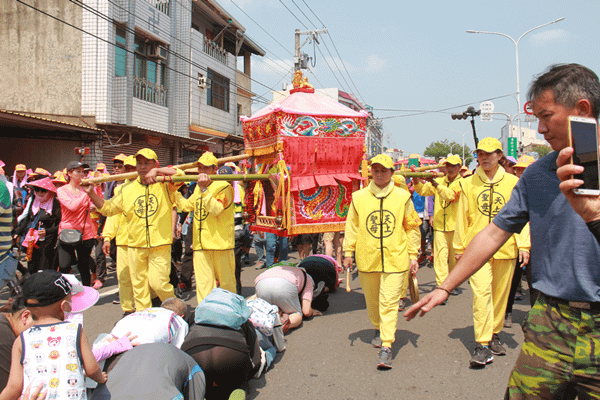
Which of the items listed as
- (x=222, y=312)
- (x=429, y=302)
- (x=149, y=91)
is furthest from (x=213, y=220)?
(x=149, y=91)

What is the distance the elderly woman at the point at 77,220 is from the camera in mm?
6684

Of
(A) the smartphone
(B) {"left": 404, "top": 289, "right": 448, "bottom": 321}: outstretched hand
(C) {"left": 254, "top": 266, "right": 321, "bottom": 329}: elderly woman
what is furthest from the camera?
A: (C) {"left": 254, "top": 266, "right": 321, "bottom": 329}: elderly woman

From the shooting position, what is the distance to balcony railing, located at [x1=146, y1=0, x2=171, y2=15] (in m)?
17.6

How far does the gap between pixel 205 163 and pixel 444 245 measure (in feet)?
12.1

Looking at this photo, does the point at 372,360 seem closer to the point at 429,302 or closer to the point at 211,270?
the point at 211,270

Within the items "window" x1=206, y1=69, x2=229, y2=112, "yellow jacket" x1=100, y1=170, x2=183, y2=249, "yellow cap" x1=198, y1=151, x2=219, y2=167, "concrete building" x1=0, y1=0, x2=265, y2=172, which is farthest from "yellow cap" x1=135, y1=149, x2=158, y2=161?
"window" x1=206, y1=69, x2=229, y2=112

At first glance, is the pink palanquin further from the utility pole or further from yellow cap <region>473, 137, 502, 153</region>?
the utility pole

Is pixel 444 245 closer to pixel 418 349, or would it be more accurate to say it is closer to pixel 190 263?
pixel 418 349

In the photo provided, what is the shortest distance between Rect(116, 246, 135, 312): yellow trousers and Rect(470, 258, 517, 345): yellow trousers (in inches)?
151

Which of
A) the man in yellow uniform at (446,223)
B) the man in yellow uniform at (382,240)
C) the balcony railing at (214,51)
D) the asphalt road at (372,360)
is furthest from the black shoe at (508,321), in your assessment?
the balcony railing at (214,51)

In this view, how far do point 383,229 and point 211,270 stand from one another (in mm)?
2095

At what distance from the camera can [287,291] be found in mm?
5035

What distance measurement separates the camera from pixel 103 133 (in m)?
15.0

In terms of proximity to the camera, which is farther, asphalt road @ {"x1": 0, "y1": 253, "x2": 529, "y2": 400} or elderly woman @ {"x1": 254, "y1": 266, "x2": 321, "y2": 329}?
elderly woman @ {"x1": 254, "y1": 266, "x2": 321, "y2": 329}
